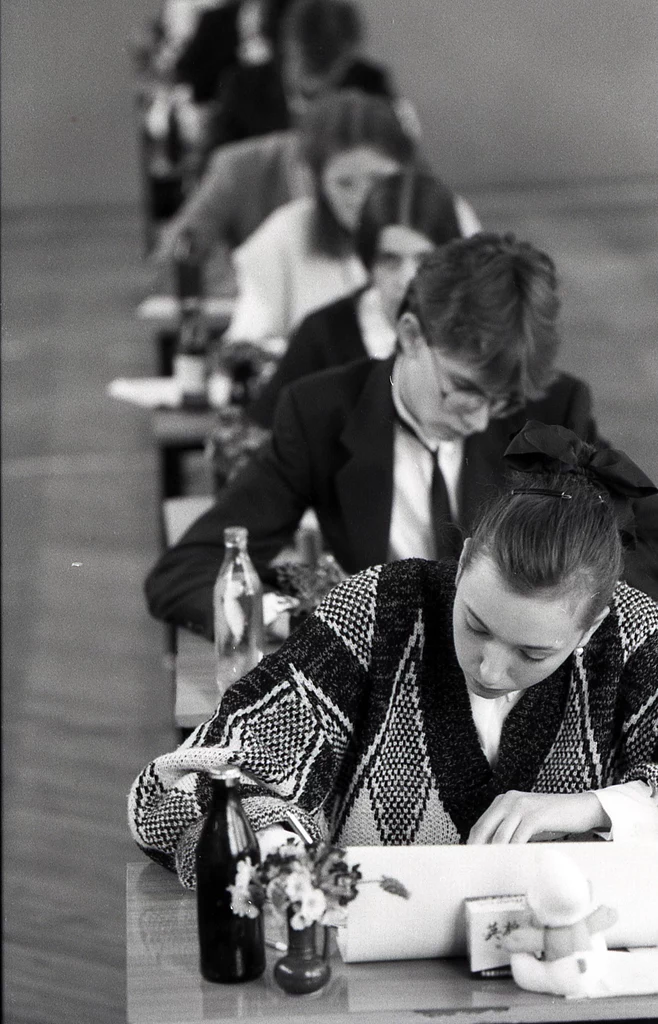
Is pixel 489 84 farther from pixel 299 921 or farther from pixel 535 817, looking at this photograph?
pixel 299 921

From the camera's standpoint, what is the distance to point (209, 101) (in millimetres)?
8523

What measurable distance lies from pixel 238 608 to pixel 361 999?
43.8 inches

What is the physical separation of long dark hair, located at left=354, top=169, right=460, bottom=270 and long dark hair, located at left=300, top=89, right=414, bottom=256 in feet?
3.21

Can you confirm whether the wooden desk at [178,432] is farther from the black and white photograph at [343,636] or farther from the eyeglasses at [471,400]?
the eyeglasses at [471,400]

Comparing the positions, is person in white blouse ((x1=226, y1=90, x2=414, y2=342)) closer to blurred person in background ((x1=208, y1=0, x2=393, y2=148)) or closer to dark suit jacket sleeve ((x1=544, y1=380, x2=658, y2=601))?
blurred person in background ((x1=208, y1=0, x2=393, y2=148))

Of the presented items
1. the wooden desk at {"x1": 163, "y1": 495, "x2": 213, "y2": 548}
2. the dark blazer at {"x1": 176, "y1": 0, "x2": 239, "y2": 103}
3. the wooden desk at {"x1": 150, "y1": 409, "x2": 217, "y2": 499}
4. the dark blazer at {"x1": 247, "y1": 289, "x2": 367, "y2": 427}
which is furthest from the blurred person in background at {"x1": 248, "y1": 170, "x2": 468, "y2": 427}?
the dark blazer at {"x1": 176, "y1": 0, "x2": 239, "y2": 103}

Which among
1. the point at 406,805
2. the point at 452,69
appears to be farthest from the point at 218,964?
the point at 452,69

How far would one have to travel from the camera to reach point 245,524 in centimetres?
270

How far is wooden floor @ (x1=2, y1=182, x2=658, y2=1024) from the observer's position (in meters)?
2.99

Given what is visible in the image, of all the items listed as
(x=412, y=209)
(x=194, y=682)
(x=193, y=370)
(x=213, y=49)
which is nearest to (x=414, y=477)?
(x=194, y=682)

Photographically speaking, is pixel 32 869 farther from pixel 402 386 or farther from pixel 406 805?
pixel 406 805

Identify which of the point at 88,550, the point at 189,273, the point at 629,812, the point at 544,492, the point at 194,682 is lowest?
the point at 88,550

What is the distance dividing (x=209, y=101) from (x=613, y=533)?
7206 millimetres

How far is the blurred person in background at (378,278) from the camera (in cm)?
348
